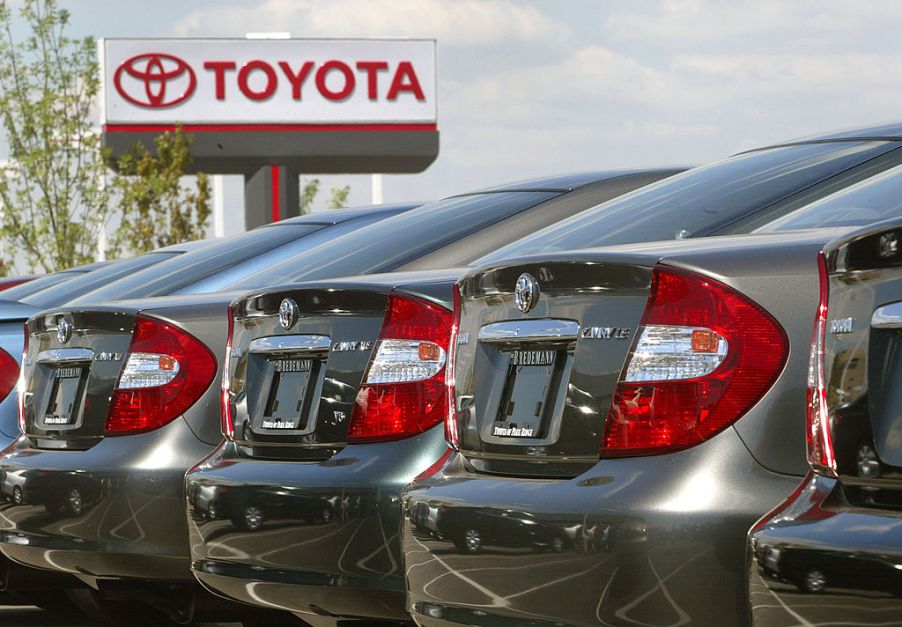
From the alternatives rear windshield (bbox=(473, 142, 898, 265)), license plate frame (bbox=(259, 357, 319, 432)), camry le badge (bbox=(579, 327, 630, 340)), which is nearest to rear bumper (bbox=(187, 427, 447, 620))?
license plate frame (bbox=(259, 357, 319, 432))

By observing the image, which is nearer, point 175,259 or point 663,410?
point 663,410

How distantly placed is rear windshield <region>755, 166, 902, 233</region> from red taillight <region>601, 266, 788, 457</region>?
763 mm

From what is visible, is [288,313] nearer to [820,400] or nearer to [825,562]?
[820,400]

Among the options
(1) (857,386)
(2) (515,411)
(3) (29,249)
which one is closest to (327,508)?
(2) (515,411)

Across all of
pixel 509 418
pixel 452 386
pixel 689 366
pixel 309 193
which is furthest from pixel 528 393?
pixel 309 193

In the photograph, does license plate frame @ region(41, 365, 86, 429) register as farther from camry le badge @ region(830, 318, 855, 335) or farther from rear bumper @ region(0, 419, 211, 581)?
camry le badge @ region(830, 318, 855, 335)

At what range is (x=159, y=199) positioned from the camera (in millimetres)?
28234

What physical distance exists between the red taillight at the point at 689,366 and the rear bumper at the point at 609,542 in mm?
48

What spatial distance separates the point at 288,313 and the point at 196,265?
101 inches

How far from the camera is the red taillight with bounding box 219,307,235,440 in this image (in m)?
4.93

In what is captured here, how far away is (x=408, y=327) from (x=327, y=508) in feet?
1.70

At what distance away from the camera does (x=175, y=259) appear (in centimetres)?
752

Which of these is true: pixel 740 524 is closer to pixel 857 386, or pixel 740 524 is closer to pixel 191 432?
pixel 857 386

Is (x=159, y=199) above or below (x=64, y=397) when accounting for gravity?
above
